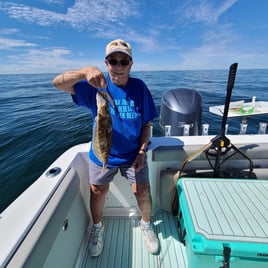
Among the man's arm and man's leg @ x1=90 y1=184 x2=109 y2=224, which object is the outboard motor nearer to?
man's leg @ x1=90 y1=184 x2=109 y2=224

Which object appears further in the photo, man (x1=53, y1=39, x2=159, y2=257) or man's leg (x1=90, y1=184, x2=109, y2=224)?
man's leg (x1=90, y1=184, x2=109, y2=224)

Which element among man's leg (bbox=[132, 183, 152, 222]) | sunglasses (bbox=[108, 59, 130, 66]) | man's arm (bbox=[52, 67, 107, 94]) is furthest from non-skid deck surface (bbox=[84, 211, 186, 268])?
sunglasses (bbox=[108, 59, 130, 66])

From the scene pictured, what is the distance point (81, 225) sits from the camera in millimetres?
1681

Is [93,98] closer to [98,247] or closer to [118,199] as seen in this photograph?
[118,199]

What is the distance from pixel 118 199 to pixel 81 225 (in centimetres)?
43

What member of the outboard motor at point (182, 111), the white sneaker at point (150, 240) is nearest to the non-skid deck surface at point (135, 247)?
the white sneaker at point (150, 240)

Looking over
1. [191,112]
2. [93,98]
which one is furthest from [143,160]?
[191,112]

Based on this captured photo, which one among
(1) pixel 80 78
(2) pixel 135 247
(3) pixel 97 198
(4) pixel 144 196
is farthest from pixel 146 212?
(1) pixel 80 78

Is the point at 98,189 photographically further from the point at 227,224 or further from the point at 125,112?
the point at 227,224

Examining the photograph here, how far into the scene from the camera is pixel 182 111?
2.59 meters

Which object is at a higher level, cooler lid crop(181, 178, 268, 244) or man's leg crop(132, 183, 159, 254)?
cooler lid crop(181, 178, 268, 244)

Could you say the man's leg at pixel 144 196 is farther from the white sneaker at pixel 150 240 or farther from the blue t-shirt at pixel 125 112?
the blue t-shirt at pixel 125 112

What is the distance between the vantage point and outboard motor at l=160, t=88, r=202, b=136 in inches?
102

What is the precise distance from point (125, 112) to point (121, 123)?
90 millimetres
